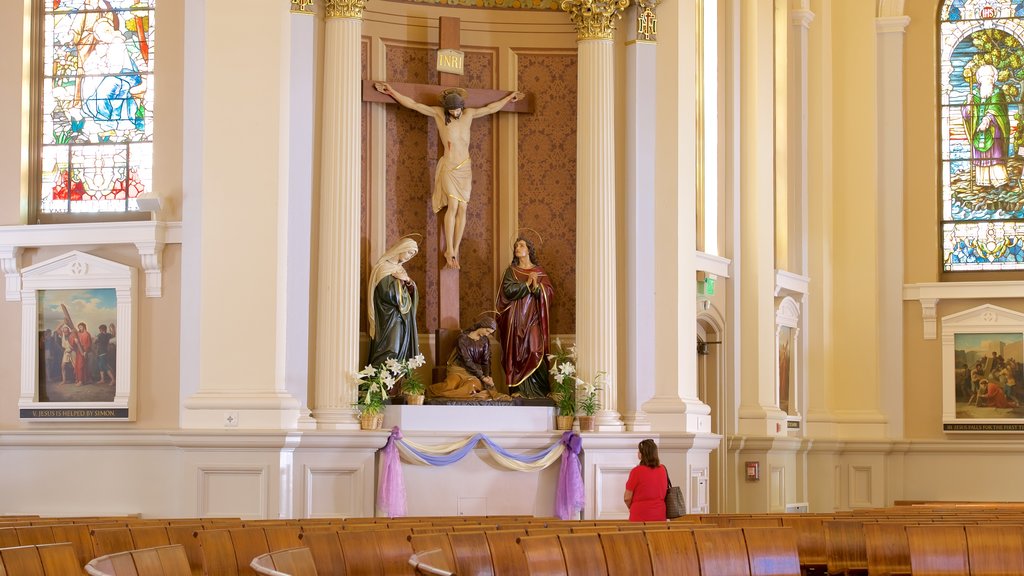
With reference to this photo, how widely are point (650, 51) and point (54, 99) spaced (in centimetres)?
655

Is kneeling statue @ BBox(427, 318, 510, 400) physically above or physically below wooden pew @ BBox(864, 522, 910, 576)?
above

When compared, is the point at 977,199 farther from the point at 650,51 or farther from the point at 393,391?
the point at 393,391

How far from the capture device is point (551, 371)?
53.5ft

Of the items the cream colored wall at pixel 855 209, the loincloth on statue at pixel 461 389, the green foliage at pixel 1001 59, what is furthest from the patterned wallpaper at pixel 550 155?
the green foliage at pixel 1001 59

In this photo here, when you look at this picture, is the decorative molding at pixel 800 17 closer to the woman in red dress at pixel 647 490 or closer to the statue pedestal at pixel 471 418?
the statue pedestal at pixel 471 418

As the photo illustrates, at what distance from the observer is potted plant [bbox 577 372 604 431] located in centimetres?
1605

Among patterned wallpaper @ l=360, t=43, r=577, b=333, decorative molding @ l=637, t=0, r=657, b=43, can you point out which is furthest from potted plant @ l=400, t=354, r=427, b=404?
decorative molding @ l=637, t=0, r=657, b=43

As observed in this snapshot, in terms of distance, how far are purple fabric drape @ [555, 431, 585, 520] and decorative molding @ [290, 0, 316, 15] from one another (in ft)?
16.7

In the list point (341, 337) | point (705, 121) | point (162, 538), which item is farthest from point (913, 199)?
point (162, 538)

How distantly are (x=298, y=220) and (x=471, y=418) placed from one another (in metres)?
2.72

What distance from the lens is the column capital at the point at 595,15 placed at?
1667 centimetres

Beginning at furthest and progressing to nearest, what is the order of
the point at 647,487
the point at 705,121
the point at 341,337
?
the point at 705,121 → the point at 341,337 → the point at 647,487

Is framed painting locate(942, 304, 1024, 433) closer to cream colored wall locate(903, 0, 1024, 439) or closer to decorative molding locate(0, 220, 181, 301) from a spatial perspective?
cream colored wall locate(903, 0, 1024, 439)

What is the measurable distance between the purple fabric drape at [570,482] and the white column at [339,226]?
224 centimetres
